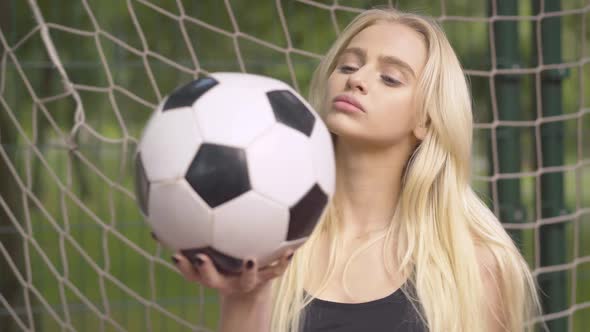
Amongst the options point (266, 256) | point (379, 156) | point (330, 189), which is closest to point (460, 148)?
point (379, 156)

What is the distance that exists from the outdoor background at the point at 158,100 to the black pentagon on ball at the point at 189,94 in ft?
3.53

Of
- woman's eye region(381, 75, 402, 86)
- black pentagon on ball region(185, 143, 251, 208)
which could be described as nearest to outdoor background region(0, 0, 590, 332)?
woman's eye region(381, 75, 402, 86)

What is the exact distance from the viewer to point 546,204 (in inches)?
108

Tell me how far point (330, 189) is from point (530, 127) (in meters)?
1.66

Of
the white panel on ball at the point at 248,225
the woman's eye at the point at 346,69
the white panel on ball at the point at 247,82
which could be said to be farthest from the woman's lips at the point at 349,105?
the white panel on ball at the point at 248,225

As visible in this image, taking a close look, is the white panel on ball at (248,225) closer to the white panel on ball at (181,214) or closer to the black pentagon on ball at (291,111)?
the white panel on ball at (181,214)

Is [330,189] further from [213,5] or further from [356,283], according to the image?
[213,5]

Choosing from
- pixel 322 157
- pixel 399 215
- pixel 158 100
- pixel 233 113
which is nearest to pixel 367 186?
pixel 399 215

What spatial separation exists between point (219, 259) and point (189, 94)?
250mm

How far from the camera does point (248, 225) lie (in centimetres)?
124

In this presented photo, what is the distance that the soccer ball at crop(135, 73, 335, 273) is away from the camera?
1.23 meters

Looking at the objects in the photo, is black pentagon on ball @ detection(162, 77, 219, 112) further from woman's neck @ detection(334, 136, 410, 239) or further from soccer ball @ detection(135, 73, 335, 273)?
woman's neck @ detection(334, 136, 410, 239)

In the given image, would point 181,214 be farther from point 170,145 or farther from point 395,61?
point 395,61

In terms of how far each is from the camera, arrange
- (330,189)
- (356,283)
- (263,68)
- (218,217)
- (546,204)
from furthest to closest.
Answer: (263,68)
(546,204)
(356,283)
(330,189)
(218,217)
